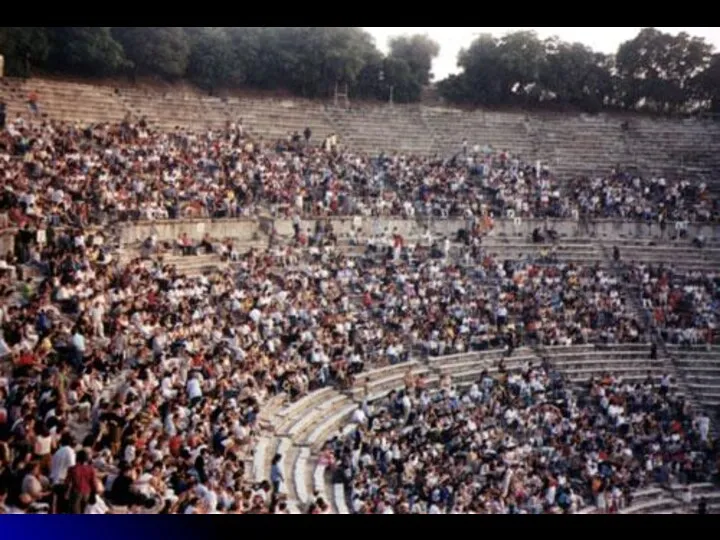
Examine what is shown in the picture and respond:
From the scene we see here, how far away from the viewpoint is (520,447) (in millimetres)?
14273

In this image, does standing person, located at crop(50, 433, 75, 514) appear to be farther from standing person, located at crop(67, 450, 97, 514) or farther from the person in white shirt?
the person in white shirt

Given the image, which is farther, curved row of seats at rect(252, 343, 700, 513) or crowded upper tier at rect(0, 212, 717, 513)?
curved row of seats at rect(252, 343, 700, 513)

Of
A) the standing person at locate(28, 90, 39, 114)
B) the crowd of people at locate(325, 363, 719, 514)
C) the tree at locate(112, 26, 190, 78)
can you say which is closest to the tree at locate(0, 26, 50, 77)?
the standing person at locate(28, 90, 39, 114)

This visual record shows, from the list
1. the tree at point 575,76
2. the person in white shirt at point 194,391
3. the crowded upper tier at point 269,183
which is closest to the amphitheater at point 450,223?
the crowded upper tier at point 269,183

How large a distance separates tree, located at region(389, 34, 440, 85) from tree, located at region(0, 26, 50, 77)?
47.8 ft

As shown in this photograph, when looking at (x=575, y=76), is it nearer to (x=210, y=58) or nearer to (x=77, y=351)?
(x=210, y=58)

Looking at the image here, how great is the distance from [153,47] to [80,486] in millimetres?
22302

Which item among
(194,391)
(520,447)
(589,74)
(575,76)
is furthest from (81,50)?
(589,74)

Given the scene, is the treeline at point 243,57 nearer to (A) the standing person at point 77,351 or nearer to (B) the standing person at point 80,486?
(A) the standing person at point 77,351

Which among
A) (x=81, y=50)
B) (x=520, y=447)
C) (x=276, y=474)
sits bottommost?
(x=520, y=447)

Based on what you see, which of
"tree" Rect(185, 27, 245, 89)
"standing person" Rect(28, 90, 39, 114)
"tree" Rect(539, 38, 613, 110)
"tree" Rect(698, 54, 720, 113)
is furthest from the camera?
"tree" Rect(539, 38, 613, 110)

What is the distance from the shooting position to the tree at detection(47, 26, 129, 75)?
81.4ft
